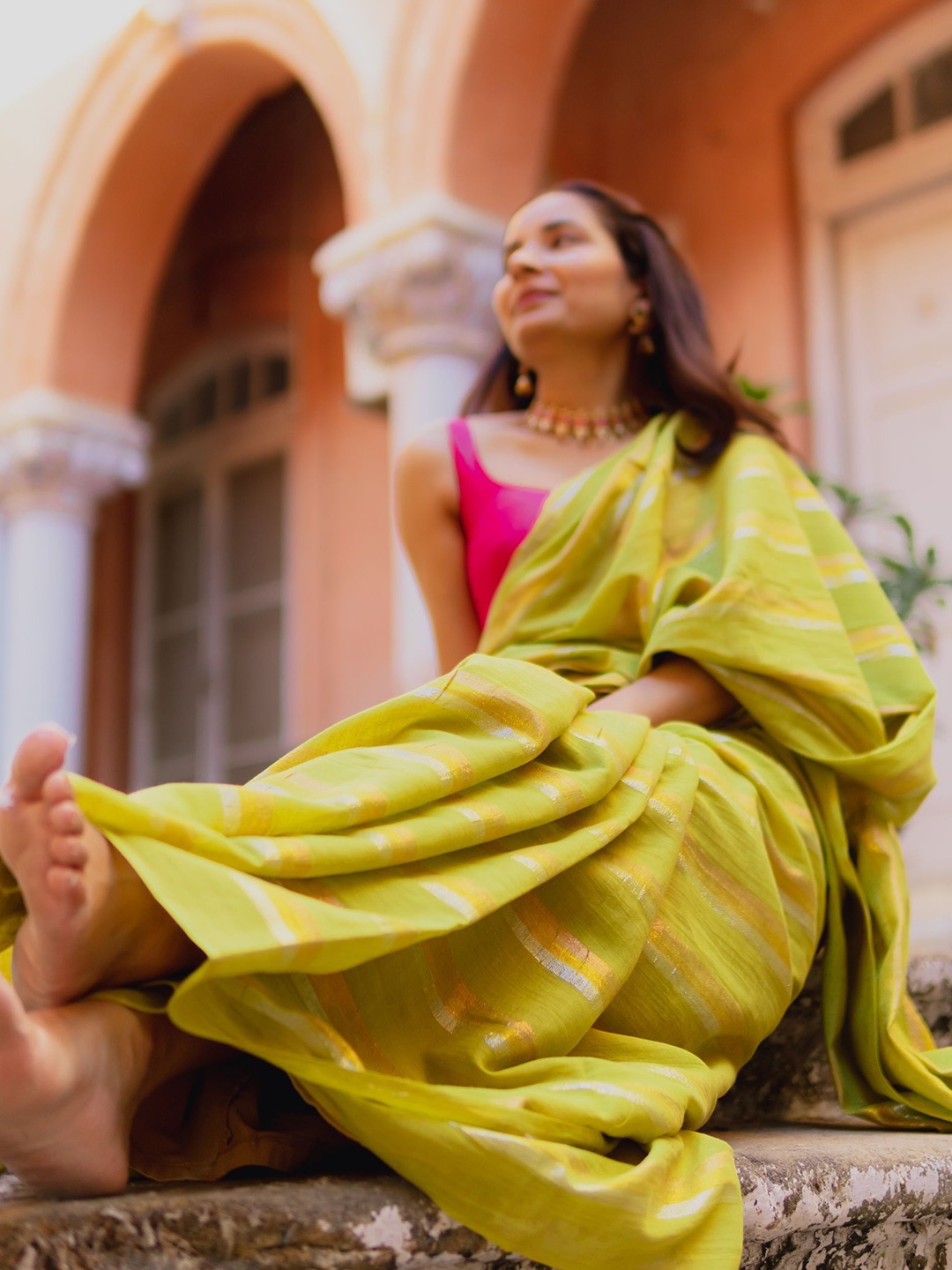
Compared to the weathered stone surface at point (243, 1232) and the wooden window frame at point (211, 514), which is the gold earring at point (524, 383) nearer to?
the weathered stone surface at point (243, 1232)

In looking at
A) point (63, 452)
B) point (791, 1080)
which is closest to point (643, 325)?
point (791, 1080)

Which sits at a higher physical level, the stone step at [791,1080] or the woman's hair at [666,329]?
the woman's hair at [666,329]

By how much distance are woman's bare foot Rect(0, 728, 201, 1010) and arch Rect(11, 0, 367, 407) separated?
4513 mm

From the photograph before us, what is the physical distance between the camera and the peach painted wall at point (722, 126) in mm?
4625

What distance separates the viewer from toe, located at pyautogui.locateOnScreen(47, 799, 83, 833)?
0.93m

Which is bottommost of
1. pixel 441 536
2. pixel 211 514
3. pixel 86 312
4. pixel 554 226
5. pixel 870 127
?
pixel 441 536

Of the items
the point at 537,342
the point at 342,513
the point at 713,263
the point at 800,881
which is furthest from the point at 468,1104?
the point at 342,513

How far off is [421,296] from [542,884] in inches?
118

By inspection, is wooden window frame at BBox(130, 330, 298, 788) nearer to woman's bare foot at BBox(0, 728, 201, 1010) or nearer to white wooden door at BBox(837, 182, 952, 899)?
white wooden door at BBox(837, 182, 952, 899)

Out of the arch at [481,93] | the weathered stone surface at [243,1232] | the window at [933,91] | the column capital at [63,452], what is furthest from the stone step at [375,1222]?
the column capital at [63,452]

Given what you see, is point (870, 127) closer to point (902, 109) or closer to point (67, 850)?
point (902, 109)

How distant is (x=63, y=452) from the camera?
5.33 metres

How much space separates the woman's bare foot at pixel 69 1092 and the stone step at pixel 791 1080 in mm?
818

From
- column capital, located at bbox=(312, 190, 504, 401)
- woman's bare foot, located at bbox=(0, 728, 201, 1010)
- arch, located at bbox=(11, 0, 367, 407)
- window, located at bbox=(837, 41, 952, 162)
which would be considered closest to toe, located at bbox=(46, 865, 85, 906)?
woman's bare foot, located at bbox=(0, 728, 201, 1010)
